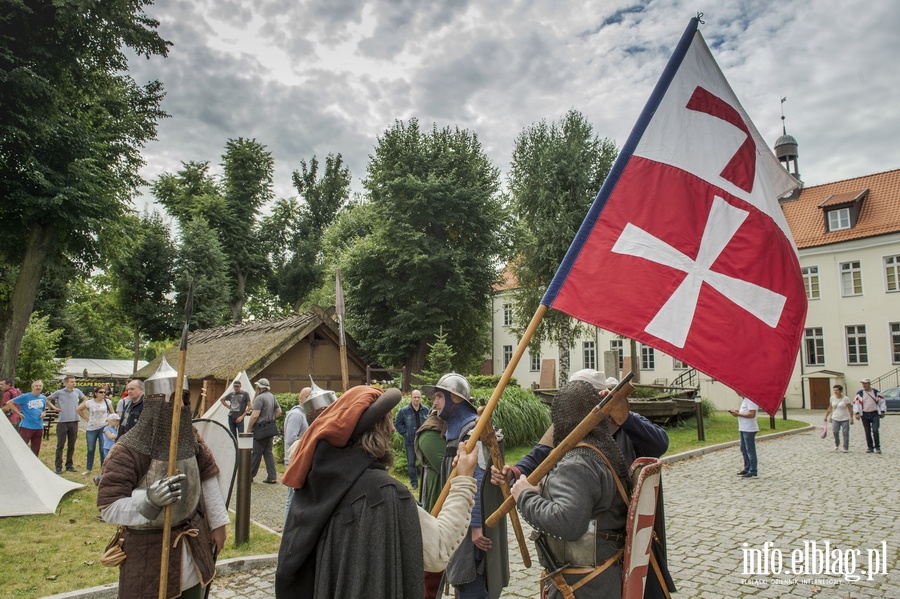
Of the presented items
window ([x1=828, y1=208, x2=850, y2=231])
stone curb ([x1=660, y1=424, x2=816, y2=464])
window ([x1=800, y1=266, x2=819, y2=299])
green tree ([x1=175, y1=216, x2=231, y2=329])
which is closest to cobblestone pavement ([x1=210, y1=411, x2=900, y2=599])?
stone curb ([x1=660, y1=424, x2=816, y2=464])

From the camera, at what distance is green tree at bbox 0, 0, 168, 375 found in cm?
1537

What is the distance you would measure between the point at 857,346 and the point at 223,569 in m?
34.9

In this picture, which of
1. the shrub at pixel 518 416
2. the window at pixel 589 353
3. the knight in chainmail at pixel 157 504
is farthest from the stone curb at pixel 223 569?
the window at pixel 589 353

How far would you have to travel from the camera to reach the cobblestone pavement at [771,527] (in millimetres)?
5277

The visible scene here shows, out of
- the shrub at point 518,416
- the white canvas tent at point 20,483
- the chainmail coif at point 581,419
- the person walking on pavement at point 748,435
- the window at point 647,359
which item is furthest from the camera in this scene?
the window at point 647,359

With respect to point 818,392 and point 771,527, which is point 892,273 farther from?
point 771,527

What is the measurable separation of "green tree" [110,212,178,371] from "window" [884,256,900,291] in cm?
3970

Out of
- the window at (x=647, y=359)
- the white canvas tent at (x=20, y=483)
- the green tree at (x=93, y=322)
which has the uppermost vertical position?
the green tree at (x=93, y=322)

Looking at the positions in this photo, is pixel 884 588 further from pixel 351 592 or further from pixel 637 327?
pixel 351 592

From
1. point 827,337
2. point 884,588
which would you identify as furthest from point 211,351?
point 827,337

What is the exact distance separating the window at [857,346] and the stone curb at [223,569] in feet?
112

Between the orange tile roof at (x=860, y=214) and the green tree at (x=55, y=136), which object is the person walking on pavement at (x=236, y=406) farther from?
the orange tile roof at (x=860, y=214)

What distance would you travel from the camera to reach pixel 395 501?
7.22ft

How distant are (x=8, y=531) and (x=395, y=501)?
7.79 metres
